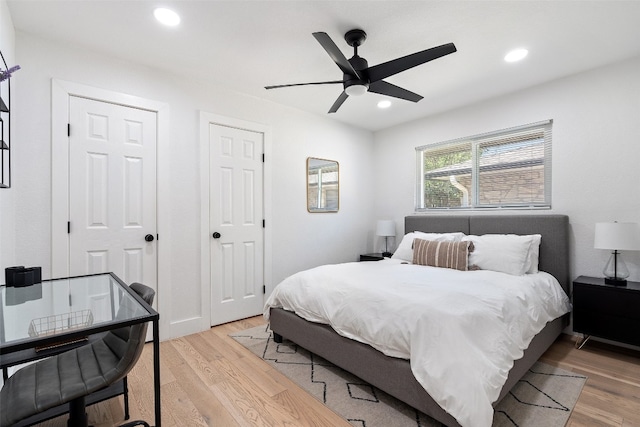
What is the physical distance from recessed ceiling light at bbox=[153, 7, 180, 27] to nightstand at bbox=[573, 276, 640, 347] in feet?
12.9

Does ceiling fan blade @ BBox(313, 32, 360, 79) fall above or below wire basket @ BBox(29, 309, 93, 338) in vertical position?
above

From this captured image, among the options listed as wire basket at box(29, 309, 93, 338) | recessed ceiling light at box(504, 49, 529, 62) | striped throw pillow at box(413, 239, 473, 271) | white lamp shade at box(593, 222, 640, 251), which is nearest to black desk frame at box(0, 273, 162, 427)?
wire basket at box(29, 309, 93, 338)

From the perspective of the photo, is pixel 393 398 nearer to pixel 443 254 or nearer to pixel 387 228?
pixel 443 254

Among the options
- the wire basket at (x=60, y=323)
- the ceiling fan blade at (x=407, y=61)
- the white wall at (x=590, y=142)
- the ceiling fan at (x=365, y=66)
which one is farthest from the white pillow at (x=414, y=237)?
the wire basket at (x=60, y=323)

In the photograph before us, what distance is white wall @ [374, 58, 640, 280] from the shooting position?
273 cm

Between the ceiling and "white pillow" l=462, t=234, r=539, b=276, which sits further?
"white pillow" l=462, t=234, r=539, b=276

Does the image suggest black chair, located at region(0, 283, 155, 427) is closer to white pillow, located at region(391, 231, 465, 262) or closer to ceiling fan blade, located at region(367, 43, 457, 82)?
ceiling fan blade, located at region(367, 43, 457, 82)

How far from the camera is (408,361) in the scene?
175 cm

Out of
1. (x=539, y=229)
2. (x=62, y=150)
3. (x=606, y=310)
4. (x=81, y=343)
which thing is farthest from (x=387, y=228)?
(x=62, y=150)

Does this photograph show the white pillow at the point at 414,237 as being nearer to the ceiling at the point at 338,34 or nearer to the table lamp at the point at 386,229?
the table lamp at the point at 386,229

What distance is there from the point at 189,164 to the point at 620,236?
3930 mm

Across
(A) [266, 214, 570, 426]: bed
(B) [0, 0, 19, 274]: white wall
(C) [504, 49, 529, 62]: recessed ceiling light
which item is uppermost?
(C) [504, 49, 529, 62]: recessed ceiling light

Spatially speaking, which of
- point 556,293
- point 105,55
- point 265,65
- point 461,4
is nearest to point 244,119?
point 265,65

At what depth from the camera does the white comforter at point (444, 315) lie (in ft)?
4.95
